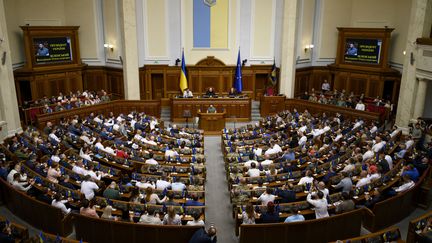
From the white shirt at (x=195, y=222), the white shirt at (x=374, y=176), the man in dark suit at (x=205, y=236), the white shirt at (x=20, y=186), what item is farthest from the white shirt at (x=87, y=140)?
the white shirt at (x=374, y=176)

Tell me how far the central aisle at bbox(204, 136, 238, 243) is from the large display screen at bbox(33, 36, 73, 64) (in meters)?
11.5

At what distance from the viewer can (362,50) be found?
22.2 meters

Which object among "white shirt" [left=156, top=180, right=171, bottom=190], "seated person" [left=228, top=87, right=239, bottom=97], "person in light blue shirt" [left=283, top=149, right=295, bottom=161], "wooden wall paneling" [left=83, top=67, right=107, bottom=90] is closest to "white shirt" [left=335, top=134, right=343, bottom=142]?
"person in light blue shirt" [left=283, top=149, right=295, bottom=161]

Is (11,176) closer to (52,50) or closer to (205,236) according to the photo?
(205,236)

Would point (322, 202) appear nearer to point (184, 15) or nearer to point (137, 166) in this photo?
point (137, 166)

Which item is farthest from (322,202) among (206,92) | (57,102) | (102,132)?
(57,102)

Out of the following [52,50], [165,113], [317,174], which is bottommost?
[165,113]

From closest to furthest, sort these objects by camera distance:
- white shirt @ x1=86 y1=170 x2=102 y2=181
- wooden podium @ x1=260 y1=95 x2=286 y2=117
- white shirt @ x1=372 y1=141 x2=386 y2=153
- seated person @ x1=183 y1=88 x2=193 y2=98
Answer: white shirt @ x1=86 y1=170 x2=102 y2=181 < white shirt @ x1=372 y1=141 x2=386 y2=153 < wooden podium @ x1=260 y1=95 x2=286 y2=117 < seated person @ x1=183 y1=88 x2=193 y2=98

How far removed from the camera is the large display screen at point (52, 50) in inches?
814

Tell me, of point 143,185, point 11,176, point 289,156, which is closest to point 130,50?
point 11,176

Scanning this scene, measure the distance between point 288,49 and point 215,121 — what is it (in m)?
7.16

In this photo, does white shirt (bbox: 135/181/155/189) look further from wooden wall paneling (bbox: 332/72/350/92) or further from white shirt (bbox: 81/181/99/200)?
wooden wall paneling (bbox: 332/72/350/92)

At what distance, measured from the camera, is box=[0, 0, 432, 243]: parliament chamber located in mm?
8781

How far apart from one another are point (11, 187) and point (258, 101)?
16.2m
